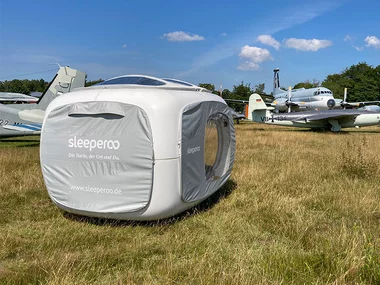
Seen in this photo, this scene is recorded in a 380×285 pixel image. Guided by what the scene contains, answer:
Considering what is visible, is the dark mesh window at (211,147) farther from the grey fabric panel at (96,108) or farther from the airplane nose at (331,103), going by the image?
the airplane nose at (331,103)

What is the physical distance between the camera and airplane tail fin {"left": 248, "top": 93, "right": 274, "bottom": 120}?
2959 centimetres

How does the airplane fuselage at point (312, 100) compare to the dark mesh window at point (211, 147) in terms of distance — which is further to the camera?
the airplane fuselage at point (312, 100)

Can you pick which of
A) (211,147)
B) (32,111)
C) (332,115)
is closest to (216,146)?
(211,147)

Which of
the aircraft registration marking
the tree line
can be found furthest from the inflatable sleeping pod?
the tree line

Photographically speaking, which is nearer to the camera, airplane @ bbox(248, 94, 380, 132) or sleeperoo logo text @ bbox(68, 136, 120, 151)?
sleeperoo logo text @ bbox(68, 136, 120, 151)

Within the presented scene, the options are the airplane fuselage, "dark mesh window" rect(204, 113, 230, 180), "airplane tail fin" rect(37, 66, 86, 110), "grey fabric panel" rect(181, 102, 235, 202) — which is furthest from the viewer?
the airplane fuselage

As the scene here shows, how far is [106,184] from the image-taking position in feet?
12.6

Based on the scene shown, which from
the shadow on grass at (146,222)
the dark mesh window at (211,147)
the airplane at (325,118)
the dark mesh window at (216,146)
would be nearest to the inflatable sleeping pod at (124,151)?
the shadow on grass at (146,222)

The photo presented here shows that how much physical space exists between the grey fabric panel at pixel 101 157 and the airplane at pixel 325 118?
24.2m

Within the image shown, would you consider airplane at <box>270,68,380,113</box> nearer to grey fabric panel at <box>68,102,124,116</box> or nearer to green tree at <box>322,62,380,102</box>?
grey fabric panel at <box>68,102,124,116</box>

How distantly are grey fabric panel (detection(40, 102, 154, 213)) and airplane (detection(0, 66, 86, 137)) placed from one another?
12402mm

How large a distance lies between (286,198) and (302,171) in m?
2.65

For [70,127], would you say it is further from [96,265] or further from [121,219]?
[96,265]

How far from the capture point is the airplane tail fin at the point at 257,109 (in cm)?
2959
